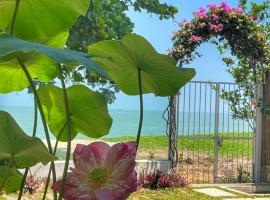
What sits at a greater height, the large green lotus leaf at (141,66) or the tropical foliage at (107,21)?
the tropical foliage at (107,21)

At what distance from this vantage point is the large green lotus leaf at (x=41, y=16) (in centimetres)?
56

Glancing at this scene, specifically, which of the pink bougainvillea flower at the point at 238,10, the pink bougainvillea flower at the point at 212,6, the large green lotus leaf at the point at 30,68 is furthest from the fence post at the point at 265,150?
the large green lotus leaf at the point at 30,68

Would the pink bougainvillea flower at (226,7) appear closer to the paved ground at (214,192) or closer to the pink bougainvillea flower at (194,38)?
the pink bougainvillea flower at (194,38)

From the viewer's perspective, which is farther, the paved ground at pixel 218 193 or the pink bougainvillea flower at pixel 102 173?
the paved ground at pixel 218 193

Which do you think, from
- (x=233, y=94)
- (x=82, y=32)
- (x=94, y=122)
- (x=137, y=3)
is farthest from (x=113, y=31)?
(x=94, y=122)

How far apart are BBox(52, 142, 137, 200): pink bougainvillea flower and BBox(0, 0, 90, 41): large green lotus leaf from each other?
0.15m

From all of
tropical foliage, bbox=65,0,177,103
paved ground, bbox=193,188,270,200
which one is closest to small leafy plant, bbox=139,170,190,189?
paved ground, bbox=193,188,270,200

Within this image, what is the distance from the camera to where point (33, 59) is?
600 mm

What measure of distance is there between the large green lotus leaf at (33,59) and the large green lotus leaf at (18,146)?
0.06 metres

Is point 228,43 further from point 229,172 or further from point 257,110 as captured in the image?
point 229,172

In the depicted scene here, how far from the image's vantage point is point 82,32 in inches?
169

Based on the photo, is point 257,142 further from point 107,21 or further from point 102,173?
point 102,173

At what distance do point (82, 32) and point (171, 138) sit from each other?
3.01 m

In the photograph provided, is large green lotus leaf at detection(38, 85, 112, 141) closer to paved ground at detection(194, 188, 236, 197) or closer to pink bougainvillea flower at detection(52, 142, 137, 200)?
pink bougainvillea flower at detection(52, 142, 137, 200)
